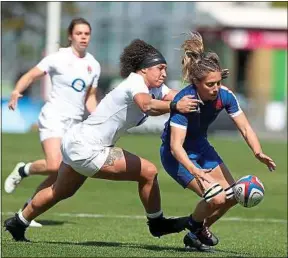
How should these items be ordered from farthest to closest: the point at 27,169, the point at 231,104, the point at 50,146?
the point at 27,169
the point at 50,146
the point at 231,104

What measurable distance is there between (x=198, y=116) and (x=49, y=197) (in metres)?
1.71

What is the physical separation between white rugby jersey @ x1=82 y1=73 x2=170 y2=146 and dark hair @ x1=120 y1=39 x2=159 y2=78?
0.16 metres

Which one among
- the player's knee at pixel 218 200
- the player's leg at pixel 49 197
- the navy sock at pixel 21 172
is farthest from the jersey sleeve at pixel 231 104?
the navy sock at pixel 21 172

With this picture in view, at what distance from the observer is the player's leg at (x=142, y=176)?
974 cm

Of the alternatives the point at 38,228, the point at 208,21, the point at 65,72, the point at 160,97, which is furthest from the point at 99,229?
the point at 208,21

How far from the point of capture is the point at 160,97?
10.0m

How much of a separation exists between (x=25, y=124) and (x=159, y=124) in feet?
13.7

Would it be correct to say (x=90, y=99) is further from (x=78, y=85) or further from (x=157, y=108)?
(x=157, y=108)

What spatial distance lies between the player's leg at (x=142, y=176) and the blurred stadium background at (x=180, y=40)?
27.1m

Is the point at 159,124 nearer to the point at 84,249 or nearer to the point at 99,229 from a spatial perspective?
the point at 99,229

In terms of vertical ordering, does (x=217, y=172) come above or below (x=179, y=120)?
below

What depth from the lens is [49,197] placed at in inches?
398

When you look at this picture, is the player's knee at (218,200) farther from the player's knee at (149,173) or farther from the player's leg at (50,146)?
the player's leg at (50,146)

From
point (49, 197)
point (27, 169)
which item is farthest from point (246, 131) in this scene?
point (27, 169)
